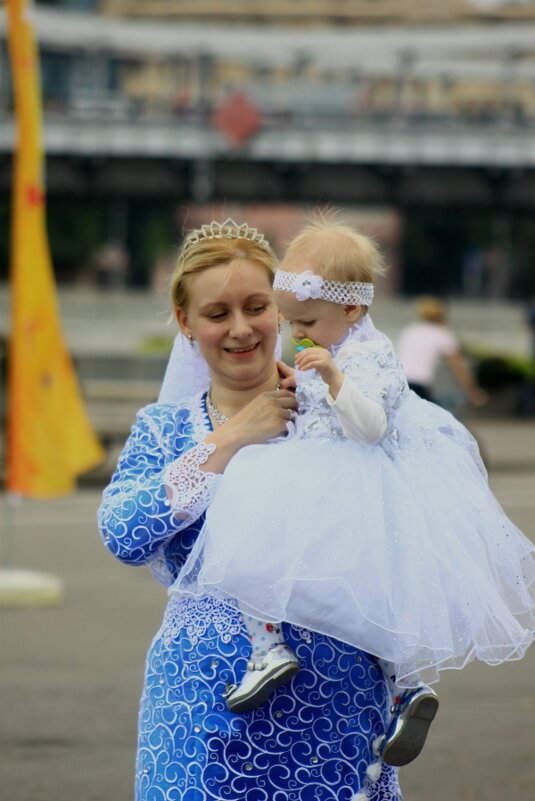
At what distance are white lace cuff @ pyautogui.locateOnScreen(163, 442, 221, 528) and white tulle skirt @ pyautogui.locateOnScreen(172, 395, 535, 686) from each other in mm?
46

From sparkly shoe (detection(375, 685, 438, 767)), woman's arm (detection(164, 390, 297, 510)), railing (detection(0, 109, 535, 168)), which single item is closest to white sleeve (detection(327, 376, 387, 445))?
woman's arm (detection(164, 390, 297, 510))

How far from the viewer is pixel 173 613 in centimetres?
280

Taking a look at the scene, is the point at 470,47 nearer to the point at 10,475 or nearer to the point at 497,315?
the point at 497,315

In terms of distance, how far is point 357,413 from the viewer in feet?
8.63

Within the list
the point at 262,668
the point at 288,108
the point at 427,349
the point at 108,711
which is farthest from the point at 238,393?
the point at 288,108

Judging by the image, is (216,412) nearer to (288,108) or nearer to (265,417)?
(265,417)

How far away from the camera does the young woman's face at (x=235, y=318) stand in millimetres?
2818

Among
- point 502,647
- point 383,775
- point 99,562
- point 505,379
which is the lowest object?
point 505,379

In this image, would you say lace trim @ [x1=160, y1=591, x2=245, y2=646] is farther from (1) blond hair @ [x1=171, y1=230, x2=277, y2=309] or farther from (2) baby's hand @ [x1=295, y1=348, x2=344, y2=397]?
(1) blond hair @ [x1=171, y1=230, x2=277, y2=309]

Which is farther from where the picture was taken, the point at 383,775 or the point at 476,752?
the point at 476,752

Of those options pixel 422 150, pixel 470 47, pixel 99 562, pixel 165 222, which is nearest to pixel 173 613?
pixel 99 562

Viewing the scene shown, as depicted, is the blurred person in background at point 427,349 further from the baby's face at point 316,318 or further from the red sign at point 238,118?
the red sign at point 238,118

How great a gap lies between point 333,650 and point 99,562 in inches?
319

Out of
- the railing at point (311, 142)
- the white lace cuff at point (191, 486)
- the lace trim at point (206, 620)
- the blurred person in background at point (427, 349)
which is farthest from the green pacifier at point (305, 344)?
the railing at point (311, 142)
